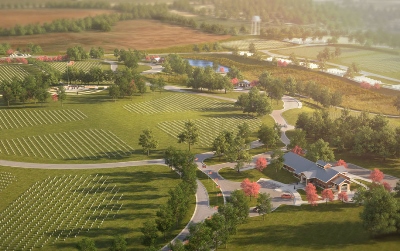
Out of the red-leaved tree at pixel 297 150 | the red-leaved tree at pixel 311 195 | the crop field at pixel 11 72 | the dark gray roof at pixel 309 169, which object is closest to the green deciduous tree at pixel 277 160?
the dark gray roof at pixel 309 169

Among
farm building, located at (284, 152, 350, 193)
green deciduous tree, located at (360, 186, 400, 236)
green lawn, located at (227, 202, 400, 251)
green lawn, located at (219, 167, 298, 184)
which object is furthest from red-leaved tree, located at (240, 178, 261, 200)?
green deciduous tree, located at (360, 186, 400, 236)

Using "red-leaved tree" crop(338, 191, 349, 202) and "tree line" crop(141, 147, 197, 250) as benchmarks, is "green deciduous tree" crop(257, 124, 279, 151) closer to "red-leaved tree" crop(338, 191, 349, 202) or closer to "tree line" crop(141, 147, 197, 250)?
"tree line" crop(141, 147, 197, 250)

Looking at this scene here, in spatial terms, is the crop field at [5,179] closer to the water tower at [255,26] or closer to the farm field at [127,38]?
the farm field at [127,38]

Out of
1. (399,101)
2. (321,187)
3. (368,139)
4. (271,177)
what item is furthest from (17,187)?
(399,101)

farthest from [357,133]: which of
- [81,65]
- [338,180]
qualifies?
[81,65]

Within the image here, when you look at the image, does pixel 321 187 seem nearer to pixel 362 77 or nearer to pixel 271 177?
pixel 271 177

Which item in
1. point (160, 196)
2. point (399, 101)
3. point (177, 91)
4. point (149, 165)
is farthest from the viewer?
point (177, 91)
